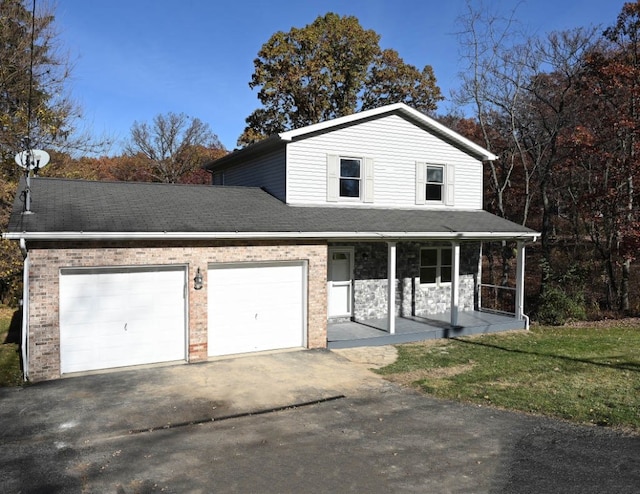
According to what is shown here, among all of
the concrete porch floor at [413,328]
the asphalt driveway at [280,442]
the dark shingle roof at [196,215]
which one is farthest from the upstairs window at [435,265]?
the asphalt driveway at [280,442]

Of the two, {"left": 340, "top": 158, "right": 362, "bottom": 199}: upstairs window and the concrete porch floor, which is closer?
the concrete porch floor

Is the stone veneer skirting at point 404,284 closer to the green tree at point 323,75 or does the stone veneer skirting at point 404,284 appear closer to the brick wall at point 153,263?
the brick wall at point 153,263

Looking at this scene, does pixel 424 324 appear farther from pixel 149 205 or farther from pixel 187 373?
pixel 149 205

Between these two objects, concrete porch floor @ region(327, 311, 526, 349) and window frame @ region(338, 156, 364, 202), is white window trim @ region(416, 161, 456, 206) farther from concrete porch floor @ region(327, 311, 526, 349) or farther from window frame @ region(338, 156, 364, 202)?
concrete porch floor @ region(327, 311, 526, 349)

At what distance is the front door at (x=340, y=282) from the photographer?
13.9m

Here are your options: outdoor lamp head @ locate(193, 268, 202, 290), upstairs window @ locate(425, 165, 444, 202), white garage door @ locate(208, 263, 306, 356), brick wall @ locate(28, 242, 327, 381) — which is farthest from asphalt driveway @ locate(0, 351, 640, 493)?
upstairs window @ locate(425, 165, 444, 202)

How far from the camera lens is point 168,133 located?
40.2 meters

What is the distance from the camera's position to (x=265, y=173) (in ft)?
48.9

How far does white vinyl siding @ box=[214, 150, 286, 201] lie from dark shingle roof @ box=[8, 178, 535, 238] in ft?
1.19

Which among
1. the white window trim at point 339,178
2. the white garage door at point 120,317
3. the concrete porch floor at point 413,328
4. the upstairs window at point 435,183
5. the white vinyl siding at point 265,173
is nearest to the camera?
the white garage door at point 120,317

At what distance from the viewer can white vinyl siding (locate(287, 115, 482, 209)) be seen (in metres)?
13.7

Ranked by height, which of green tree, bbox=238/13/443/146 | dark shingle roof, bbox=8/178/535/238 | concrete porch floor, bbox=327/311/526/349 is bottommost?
concrete porch floor, bbox=327/311/526/349

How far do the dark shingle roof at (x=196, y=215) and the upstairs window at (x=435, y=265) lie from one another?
121 centimetres

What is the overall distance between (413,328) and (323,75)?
19.8m
